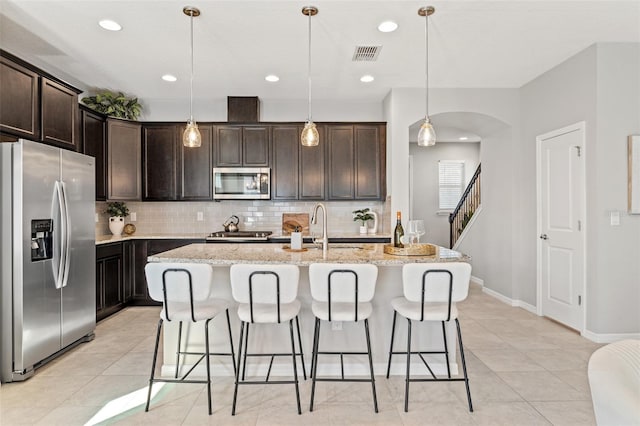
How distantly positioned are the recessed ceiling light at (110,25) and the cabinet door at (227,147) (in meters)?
2.10

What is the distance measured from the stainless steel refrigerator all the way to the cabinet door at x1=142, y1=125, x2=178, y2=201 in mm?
1673

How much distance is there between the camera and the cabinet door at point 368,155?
5.29 meters

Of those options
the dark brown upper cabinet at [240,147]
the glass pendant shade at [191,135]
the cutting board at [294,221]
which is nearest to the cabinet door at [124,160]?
the dark brown upper cabinet at [240,147]

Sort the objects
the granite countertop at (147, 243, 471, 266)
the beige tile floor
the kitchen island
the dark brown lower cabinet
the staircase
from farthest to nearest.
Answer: the staircase < the dark brown lower cabinet < the kitchen island < the granite countertop at (147, 243, 471, 266) < the beige tile floor

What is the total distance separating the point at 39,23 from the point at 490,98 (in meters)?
4.99

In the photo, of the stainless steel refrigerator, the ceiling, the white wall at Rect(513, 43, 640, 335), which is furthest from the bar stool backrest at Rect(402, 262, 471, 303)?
the stainless steel refrigerator

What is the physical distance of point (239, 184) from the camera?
17.1 feet

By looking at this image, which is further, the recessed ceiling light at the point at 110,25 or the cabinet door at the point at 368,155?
the cabinet door at the point at 368,155

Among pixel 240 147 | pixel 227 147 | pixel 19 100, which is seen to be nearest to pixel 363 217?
pixel 240 147

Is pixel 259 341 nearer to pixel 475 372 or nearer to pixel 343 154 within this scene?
pixel 475 372

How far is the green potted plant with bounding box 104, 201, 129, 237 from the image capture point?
510cm

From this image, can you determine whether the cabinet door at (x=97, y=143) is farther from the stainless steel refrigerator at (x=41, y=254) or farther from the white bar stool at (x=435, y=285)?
Answer: the white bar stool at (x=435, y=285)

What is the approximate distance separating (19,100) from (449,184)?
7.66 metres

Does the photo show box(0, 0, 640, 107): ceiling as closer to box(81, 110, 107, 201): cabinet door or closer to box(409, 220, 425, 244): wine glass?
box(81, 110, 107, 201): cabinet door
